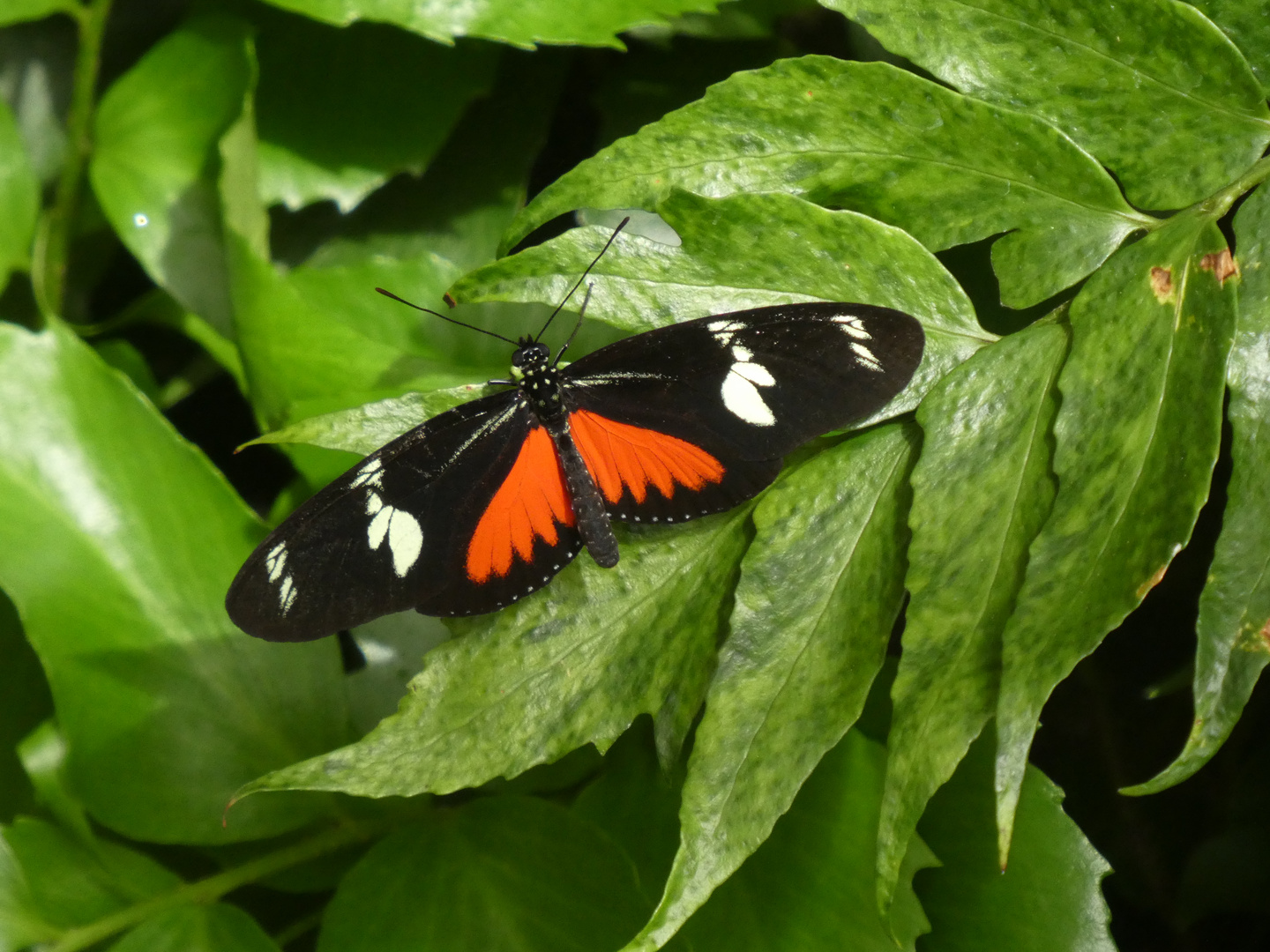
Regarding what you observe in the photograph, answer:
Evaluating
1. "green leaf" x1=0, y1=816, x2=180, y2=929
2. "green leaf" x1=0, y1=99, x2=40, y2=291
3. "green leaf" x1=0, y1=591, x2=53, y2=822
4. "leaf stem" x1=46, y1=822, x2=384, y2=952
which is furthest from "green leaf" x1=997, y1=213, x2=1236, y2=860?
"green leaf" x1=0, y1=99, x2=40, y2=291

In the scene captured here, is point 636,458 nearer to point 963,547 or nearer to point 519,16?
point 963,547

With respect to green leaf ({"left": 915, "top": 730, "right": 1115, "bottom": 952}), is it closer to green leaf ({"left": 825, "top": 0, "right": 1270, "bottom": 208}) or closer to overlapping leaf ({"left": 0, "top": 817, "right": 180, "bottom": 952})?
green leaf ({"left": 825, "top": 0, "right": 1270, "bottom": 208})

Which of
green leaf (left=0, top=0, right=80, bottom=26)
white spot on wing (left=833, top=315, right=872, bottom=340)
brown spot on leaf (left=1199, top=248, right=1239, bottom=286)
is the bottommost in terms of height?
green leaf (left=0, top=0, right=80, bottom=26)

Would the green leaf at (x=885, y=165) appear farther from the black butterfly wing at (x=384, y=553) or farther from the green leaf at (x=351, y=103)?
the green leaf at (x=351, y=103)

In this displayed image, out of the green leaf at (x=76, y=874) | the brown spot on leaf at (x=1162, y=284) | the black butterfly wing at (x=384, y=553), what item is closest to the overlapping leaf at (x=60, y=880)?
the green leaf at (x=76, y=874)

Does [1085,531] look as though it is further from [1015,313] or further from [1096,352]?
[1015,313]

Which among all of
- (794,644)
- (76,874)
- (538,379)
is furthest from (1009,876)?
(76,874)

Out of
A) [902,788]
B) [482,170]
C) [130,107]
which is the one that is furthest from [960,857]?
[130,107]

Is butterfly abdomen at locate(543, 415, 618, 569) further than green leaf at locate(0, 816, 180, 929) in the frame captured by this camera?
No
